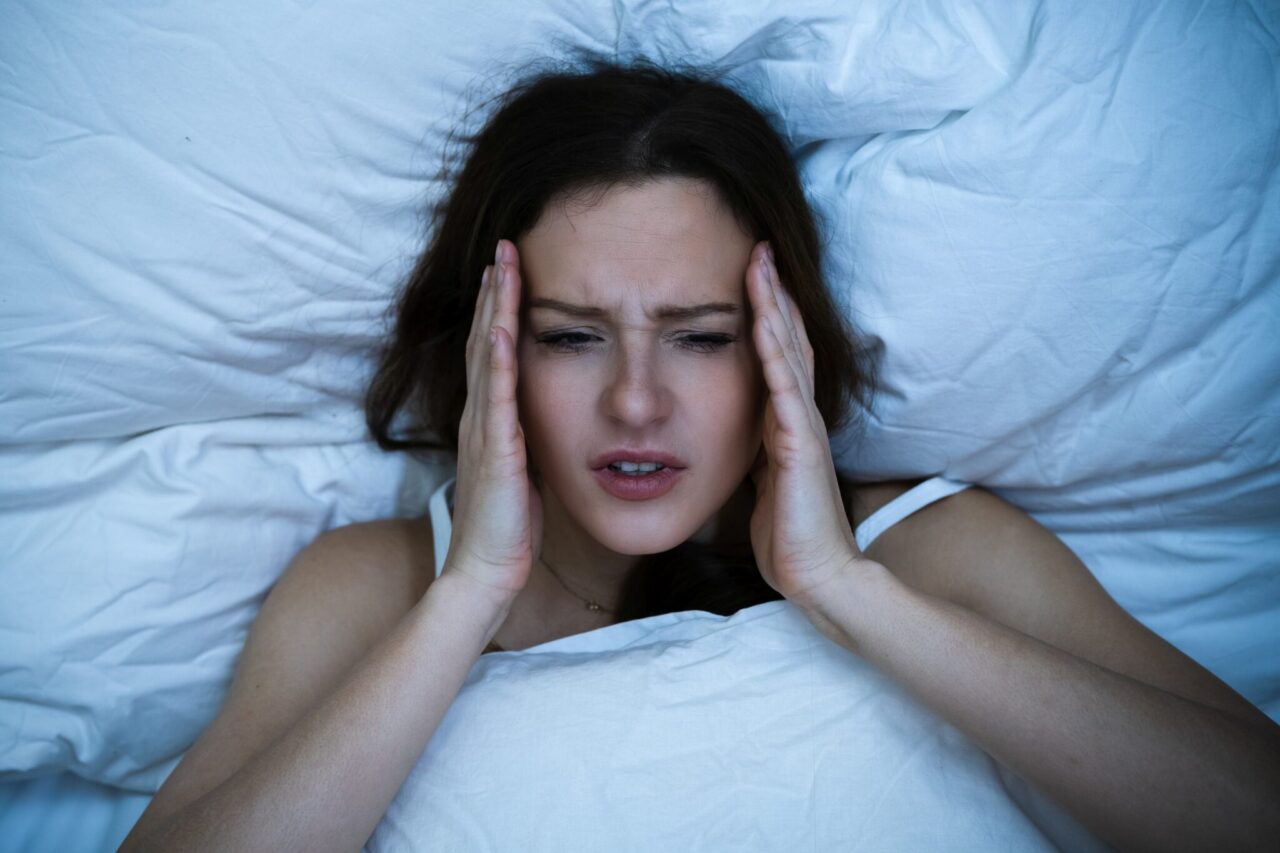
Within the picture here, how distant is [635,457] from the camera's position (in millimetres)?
1055

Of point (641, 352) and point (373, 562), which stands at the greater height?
point (641, 352)

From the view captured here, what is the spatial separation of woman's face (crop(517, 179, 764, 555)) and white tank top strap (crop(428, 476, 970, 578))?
183 millimetres

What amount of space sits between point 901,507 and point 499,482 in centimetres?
50

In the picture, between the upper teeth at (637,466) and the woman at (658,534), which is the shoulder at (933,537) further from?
the upper teeth at (637,466)

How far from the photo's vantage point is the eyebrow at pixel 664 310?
1.05 m

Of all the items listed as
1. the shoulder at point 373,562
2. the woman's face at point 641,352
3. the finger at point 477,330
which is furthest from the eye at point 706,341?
the shoulder at point 373,562

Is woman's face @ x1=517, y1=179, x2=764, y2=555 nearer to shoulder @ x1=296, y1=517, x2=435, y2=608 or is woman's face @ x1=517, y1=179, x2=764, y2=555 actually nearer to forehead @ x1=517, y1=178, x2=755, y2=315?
forehead @ x1=517, y1=178, x2=755, y2=315

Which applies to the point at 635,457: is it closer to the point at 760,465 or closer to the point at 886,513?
the point at 760,465

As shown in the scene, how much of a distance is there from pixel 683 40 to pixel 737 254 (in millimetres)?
268

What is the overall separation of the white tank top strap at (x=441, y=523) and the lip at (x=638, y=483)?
0.22 meters

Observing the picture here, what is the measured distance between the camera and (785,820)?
36.6 inches

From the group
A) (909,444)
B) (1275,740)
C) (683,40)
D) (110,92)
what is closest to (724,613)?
(909,444)

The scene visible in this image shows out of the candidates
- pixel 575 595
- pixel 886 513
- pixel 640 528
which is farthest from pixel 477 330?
pixel 886 513

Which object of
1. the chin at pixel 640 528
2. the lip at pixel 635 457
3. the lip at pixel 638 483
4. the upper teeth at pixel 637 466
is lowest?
the chin at pixel 640 528
